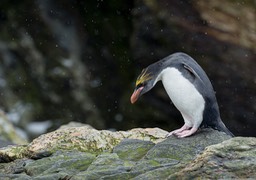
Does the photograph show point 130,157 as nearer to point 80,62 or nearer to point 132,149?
point 132,149

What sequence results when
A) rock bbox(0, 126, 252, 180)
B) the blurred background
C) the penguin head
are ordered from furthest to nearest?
1. the blurred background
2. the penguin head
3. rock bbox(0, 126, 252, 180)

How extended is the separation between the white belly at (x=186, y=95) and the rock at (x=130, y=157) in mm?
147

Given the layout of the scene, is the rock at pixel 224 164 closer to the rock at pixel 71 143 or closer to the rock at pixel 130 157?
the rock at pixel 130 157

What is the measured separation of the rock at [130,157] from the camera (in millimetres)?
4109

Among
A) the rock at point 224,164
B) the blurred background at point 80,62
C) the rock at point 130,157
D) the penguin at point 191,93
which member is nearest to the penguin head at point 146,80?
the penguin at point 191,93

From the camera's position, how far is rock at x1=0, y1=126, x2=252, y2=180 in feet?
13.5

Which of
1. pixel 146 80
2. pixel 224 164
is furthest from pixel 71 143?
pixel 224 164

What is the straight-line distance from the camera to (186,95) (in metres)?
5.65

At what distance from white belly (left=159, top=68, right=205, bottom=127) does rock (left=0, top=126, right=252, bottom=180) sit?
0.48ft

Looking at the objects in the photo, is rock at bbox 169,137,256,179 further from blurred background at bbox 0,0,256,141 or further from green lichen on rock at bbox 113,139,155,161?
blurred background at bbox 0,0,256,141

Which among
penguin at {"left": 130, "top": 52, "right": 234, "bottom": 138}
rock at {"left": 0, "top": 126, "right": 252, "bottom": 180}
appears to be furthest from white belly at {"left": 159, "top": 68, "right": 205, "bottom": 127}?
rock at {"left": 0, "top": 126, "right": 252, "bottom": 180}

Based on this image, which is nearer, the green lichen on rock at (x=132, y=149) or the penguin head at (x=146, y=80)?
the green lichen on rock at (x=132, y=149)

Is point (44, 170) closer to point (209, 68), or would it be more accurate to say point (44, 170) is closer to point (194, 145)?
point (194, 145)

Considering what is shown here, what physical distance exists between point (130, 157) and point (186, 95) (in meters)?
0.84
